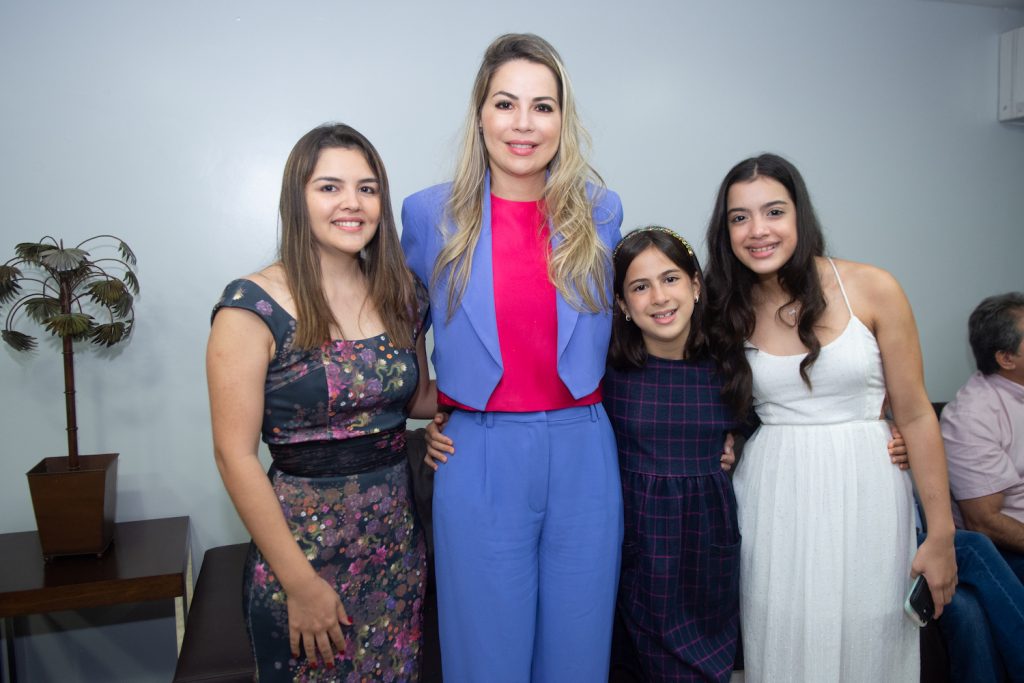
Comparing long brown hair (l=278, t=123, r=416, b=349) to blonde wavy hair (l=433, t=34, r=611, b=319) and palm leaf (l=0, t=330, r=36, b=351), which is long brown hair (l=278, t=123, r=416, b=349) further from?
palm leaf (l=0, t=330, r=36, b=351)

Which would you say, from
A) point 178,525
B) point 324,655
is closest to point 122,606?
point 178,525

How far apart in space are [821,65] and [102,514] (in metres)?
3.27

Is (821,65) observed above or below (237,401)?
above

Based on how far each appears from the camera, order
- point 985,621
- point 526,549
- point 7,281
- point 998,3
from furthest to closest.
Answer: point 998,3 < point 7,281 < point 985,621 < point 526,549

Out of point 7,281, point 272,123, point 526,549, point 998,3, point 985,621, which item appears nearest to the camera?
point 526,549

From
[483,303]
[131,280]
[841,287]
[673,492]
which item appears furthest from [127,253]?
[841,287]

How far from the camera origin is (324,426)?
1344 millimetres

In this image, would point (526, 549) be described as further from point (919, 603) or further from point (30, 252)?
point (30, 252)

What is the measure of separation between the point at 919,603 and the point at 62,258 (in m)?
2.43

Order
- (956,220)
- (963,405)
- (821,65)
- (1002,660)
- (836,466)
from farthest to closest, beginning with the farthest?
(956,220), (821,65), (963,405), (1002,660), (836,466)

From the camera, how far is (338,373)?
52.1 inches

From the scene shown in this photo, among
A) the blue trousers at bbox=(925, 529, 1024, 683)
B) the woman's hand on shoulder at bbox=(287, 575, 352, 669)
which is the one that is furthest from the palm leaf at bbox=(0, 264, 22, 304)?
the blue trousers at bbox=(925, 529, 1024, 683)

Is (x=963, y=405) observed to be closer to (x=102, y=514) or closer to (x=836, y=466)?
(x=836, y=466)

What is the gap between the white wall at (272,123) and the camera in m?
2.32
